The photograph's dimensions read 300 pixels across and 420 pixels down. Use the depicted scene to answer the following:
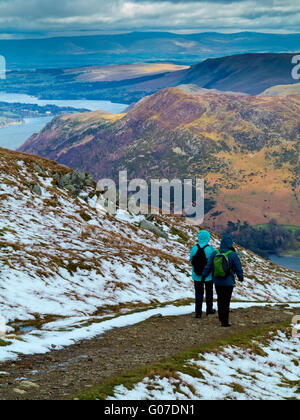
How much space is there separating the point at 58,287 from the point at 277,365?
11.3 metres

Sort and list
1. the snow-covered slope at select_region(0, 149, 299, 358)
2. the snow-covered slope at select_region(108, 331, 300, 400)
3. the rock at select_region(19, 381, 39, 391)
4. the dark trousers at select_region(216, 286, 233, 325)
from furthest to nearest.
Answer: the snow-covered slope at select_region(0, 149, 299, 358)
the dark trousers at select_region(216, 286, 233, 325)
the snow-covered slope at select_region(108, 331, 300, 400)
the rock at select_region(19, 381, 39, 391)

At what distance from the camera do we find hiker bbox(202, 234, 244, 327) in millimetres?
15492

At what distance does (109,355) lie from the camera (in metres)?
12.6

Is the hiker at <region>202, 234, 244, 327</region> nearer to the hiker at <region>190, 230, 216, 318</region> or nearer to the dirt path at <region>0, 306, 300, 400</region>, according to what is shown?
the hiker at <region>190, 230, 216, 318</region>

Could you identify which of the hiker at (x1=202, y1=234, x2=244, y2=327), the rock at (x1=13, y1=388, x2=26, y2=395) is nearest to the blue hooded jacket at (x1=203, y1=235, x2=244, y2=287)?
the hiker at (x1=202, y1=234, x2=244, y2=327)

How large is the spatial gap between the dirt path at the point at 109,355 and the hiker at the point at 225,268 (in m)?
1.69

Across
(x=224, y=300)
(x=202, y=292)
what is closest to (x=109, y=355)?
(x=224, y=300)

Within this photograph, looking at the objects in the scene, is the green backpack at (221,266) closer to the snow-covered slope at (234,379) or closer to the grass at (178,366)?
the grass at (178,366)

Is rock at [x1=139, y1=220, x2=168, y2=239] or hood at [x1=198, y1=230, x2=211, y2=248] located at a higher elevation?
hood at [x1=198, y1=230, x2=211, y2=248]

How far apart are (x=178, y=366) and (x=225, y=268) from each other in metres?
5.22

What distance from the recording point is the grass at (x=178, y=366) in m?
9.14

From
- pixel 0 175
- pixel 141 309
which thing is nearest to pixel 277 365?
pixel 141 309

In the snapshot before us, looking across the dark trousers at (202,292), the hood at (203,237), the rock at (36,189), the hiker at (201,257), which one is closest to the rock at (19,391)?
the hiker at (201,257)
